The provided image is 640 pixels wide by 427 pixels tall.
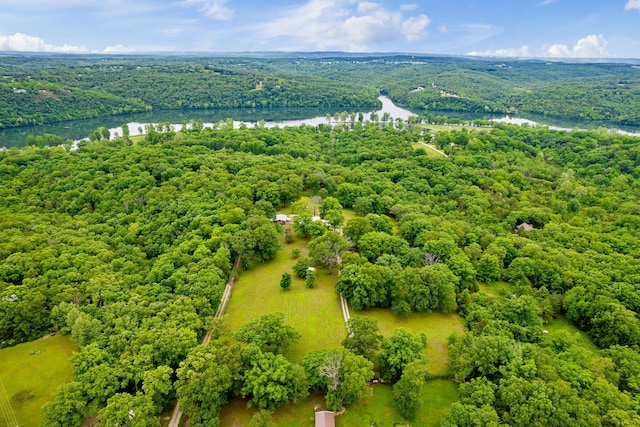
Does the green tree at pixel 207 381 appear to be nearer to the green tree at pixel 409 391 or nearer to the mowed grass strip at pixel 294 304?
the mowed grass strip at pixel 294 304

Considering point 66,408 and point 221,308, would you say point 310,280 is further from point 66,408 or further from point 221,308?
point 66,408

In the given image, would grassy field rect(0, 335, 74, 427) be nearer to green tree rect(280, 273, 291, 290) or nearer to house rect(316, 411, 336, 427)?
green tree rect(280, 273, 291, 290)

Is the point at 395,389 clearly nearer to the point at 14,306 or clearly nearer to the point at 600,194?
the point at 14,306

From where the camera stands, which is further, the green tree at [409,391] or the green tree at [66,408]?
the green tree at [409,391]

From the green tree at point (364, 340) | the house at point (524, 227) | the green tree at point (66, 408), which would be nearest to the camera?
the green tree at point (66, 408)

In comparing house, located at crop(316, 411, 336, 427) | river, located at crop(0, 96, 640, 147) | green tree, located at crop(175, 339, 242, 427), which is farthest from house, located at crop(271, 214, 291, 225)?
river, located at crop(0, 96, 640, 147)

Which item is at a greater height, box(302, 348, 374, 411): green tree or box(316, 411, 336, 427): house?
box(302, 348, 374, 411): green tree

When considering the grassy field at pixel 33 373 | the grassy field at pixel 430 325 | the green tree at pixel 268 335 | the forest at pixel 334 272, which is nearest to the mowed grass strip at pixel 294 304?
the forest at pixel 334 272
